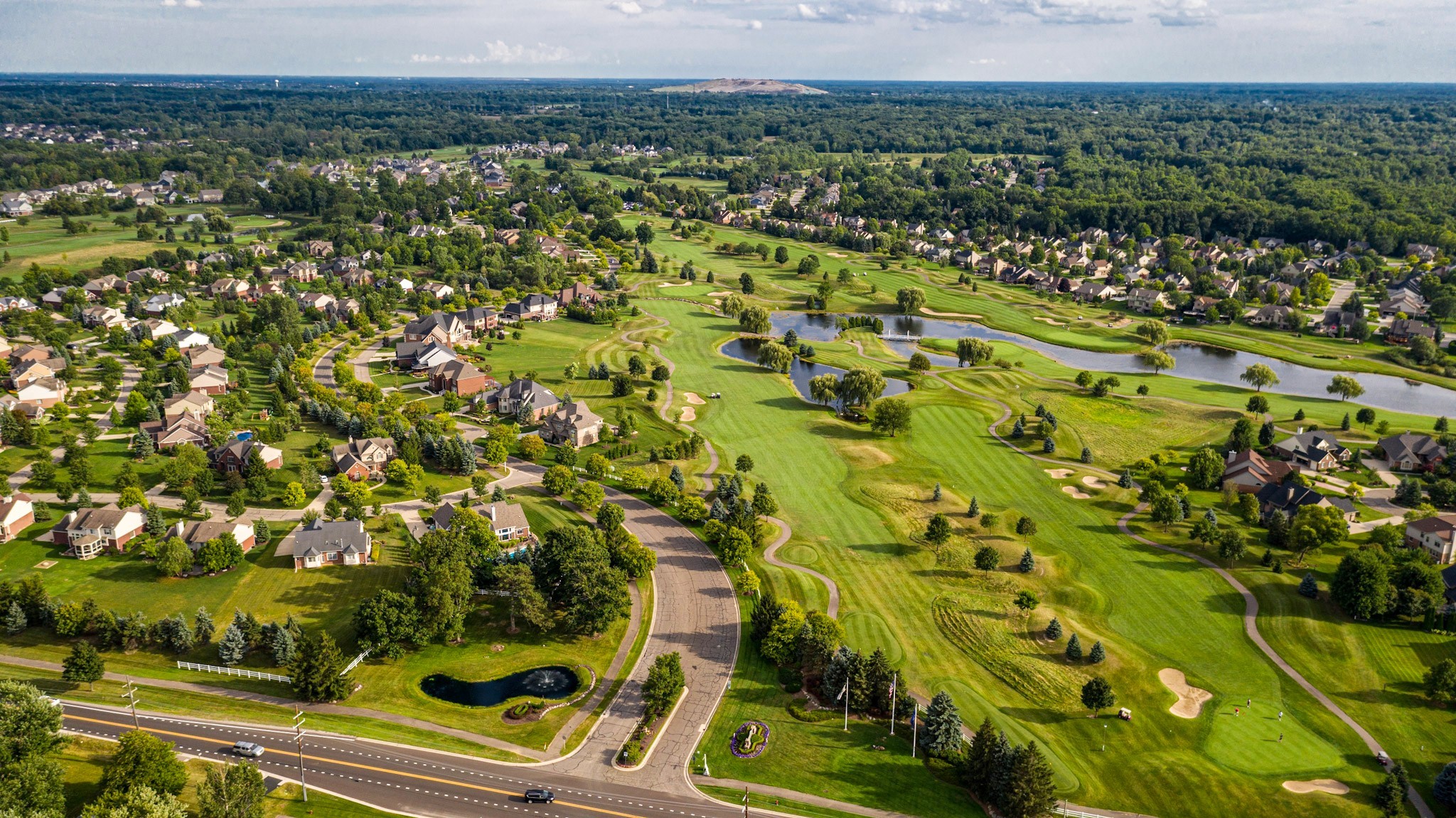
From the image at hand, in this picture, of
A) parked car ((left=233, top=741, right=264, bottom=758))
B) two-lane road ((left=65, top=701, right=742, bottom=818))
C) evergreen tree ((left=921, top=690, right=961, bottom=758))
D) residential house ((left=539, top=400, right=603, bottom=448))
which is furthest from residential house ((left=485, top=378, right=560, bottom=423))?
evergreen tree ((left=921, top=690, right=961, bottom=758))

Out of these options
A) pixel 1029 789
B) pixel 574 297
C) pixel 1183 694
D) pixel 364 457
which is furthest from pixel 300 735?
pixel 574 297

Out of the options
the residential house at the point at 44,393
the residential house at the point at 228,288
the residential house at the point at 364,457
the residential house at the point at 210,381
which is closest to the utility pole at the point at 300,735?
the residential house at the point at 364,457

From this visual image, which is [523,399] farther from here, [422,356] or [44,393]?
[44,393]

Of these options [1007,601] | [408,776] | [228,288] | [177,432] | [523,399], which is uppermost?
[228,288]

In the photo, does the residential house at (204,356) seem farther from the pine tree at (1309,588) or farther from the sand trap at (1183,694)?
the pine tree at (1309,588)

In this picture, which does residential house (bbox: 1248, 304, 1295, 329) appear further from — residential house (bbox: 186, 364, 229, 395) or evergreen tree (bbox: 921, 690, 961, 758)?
residential house (bbox: 186, 364, 229, 395)

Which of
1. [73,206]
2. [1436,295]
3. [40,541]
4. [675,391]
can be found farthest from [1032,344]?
[73,206]

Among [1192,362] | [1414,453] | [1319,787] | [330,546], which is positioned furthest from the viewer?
[1192,362]
